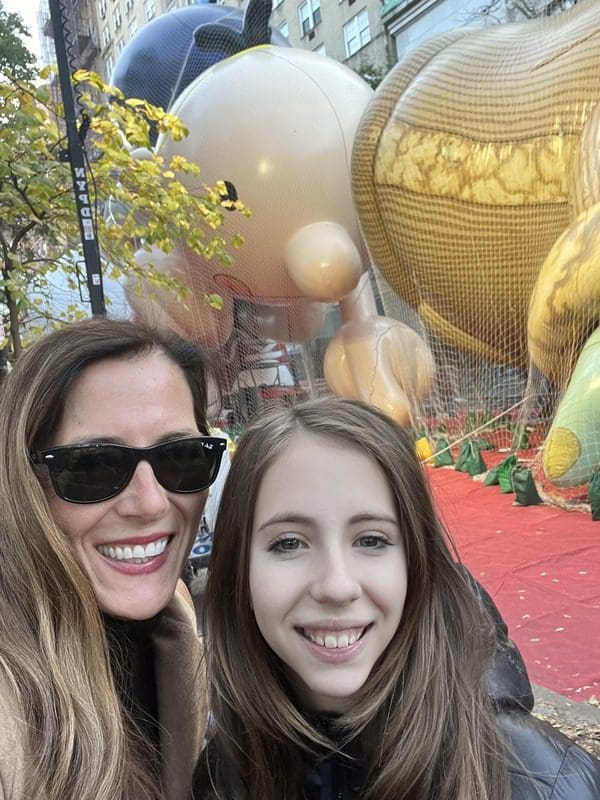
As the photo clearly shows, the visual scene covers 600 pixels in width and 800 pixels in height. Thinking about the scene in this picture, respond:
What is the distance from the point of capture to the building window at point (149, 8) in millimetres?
11489

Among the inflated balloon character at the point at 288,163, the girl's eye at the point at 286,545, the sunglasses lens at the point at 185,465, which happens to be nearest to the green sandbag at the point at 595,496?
the inflated balloon character at the point at 288,163

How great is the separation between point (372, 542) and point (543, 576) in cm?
414

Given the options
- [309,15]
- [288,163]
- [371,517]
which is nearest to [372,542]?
[371,517]

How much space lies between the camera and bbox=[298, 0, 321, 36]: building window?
26016 millimetres

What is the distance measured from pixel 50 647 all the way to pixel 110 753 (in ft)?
0.72

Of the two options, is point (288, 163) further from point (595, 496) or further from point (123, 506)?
point (123, 506)

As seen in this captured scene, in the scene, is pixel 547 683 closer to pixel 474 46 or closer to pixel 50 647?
pixel 50 647

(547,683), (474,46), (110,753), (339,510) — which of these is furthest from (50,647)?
(474,46)

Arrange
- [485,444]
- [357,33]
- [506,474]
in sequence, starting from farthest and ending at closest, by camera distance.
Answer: [357,33], [485,444], [506,474]

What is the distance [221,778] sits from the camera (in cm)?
138

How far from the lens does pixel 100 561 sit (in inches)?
57.5

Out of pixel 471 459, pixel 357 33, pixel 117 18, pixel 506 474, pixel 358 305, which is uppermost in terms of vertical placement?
pixel 357 33

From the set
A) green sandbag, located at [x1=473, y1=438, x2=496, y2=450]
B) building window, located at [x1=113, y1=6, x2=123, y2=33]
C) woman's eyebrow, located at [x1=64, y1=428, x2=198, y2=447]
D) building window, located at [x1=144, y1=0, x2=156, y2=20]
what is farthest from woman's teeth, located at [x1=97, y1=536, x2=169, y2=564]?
building window, located at [x1=144, y1=0, x2=156, y2=20]

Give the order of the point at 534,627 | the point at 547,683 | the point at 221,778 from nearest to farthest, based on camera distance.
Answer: the point at 221,778
the point at 547,683
the point at 534,627
